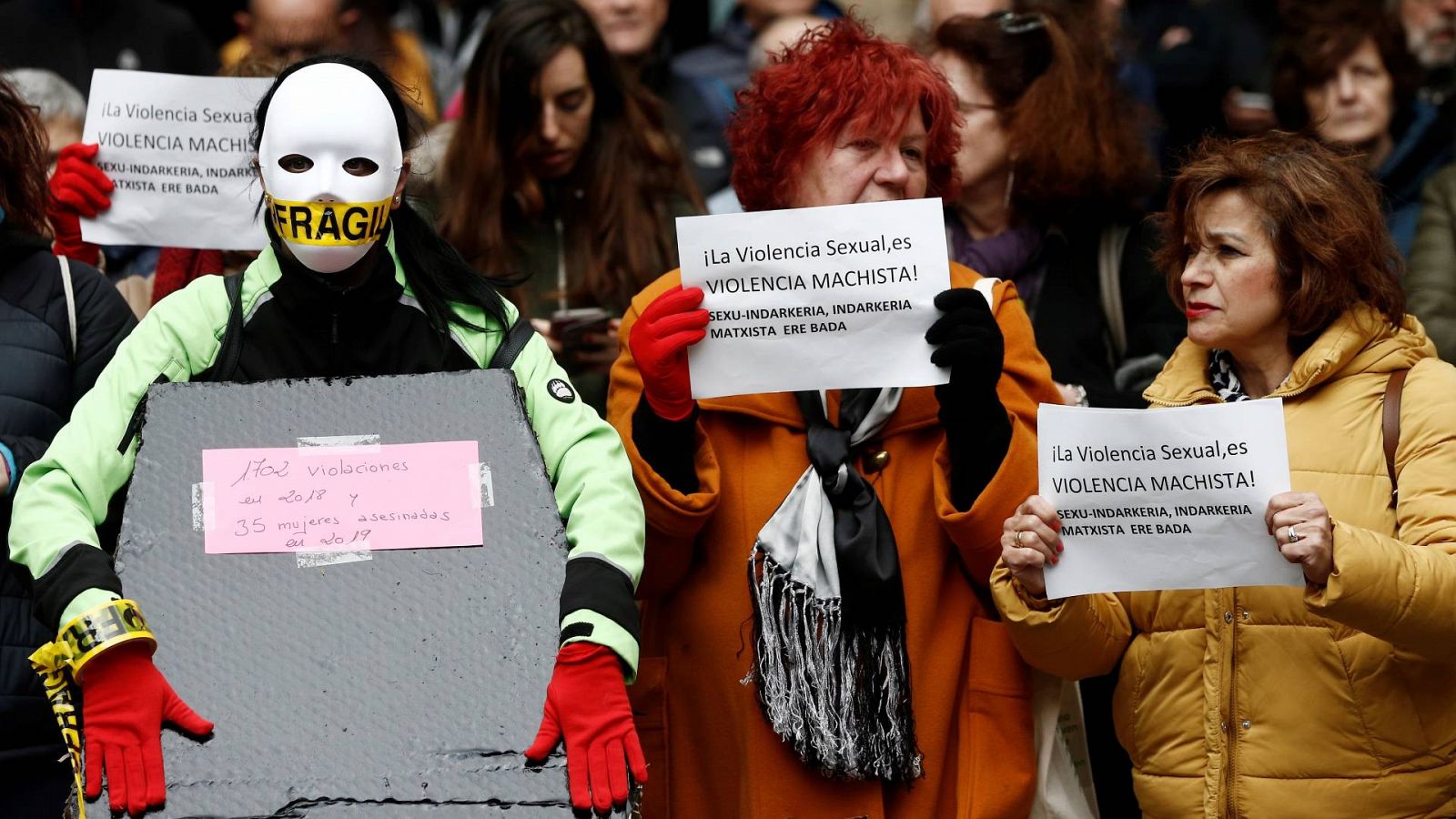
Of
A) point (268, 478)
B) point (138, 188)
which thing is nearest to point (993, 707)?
point (268, 478)

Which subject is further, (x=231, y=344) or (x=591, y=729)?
(x=231, y=344)

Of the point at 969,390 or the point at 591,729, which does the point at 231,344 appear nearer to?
the point at 591,729

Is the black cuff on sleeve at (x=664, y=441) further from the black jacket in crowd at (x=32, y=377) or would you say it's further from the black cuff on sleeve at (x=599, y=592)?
the black jacket in crowd at (x=32, y=377)

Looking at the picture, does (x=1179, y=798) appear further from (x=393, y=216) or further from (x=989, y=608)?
(x=393, y=216)

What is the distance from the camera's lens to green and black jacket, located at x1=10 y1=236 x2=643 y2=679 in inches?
131

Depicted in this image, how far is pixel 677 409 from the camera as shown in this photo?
3.93 metres

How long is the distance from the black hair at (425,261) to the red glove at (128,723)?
991 millimetres

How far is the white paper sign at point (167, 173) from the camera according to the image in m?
4.81

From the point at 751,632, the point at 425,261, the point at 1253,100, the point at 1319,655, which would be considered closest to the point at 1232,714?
the point at 1319,655

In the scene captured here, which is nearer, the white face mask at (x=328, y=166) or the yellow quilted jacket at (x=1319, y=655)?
the white face mask at (x=328, y=166)

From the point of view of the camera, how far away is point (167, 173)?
4.82 m

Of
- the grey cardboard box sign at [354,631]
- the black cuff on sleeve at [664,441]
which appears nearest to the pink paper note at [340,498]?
the grey cardboard box sign at [354,631]

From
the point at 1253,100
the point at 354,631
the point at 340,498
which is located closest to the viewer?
the point at 354,631

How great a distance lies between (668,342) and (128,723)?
1.32 meters
